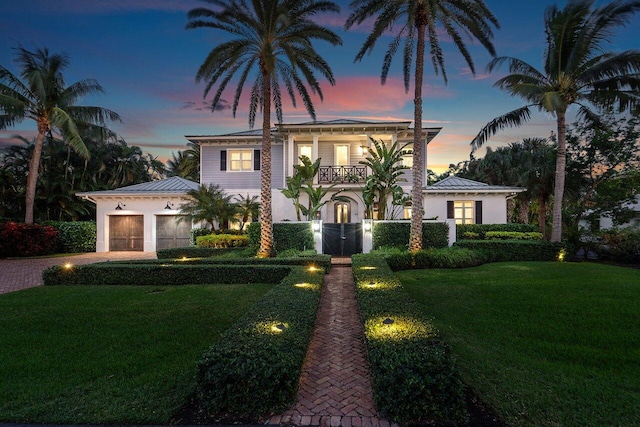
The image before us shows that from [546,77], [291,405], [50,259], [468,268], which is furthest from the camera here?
[50,259]

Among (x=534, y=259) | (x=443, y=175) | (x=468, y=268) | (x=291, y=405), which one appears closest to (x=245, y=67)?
(x=468, y=268)

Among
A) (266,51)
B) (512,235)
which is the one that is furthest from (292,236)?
(512,235)

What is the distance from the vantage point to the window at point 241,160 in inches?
809

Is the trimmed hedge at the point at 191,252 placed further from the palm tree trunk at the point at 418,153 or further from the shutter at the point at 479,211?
the shutter at the point at 479,211

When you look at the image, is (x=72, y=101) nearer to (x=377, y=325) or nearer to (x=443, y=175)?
(x=377, y=325)

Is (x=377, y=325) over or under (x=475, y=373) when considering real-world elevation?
over

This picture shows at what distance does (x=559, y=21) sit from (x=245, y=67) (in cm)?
1443

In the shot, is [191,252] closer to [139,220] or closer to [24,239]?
[139,220]

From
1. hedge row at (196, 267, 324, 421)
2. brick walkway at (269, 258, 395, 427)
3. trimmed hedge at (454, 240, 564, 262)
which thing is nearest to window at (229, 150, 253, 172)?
trimmed hedge at (454, 240, 564, 262)

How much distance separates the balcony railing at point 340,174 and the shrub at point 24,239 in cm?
1602

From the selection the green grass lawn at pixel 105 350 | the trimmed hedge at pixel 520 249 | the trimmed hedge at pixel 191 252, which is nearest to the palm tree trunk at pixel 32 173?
the trimmed hedge at pixel 191 252

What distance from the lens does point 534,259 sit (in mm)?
14555

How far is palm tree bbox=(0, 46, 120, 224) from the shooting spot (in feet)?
57.6

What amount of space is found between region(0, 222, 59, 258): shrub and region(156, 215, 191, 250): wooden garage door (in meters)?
5.75
